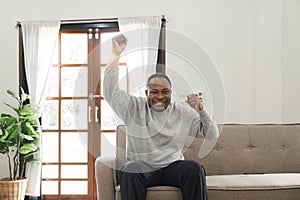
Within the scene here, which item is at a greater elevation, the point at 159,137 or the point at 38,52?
the point at 38,52

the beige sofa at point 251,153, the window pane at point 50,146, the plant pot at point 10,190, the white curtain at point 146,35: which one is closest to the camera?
the beige sofa at point 251,153

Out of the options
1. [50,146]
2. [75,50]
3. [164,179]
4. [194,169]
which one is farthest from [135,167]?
[75,50]

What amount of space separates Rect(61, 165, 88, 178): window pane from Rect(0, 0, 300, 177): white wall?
59.8 inches

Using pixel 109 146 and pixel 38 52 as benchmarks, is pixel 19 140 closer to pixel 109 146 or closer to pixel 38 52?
pixel 38 52

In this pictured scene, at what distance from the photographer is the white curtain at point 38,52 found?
4.30 metres

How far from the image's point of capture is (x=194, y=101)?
2508mm

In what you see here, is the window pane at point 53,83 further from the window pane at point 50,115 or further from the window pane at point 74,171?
the window pane at point 74,171

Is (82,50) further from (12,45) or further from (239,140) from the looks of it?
(239,140)

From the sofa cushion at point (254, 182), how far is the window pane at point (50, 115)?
85.4 inches

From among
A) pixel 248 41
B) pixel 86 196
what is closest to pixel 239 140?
pixel 248 41

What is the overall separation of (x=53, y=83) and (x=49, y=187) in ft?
3.61

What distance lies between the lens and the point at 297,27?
4.00 meters

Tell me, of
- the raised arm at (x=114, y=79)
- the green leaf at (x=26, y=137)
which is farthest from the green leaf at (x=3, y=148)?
the raised arm at (x=114, y=79)

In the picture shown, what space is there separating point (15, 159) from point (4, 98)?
0.66 metres
